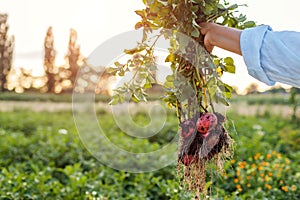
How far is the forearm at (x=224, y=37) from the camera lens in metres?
1.25

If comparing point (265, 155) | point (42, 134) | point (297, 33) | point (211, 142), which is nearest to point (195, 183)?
point (211, 142)

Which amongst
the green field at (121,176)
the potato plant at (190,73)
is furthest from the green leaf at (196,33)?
the green field at (121,176)

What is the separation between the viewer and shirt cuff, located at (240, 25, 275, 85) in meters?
1.17

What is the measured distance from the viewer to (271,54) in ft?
3.76

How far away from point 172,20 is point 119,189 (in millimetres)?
2015

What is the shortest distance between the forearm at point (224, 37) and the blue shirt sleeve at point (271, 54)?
3 centimetres

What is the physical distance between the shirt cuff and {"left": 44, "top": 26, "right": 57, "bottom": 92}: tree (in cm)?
1728

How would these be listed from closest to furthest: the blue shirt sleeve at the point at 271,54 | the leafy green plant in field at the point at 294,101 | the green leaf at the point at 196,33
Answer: the blue shirt sleeve at the point at 271,54, the green leaf at the point at 196,33, the leafy green plant in field at the point at 294,101

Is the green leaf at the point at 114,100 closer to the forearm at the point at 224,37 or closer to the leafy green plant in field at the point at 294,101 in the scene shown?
the forearm at the point at 224,37

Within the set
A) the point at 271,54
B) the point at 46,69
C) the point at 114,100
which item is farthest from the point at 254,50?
the point at 46,69

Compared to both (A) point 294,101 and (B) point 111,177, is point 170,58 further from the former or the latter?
(A) point 294,101

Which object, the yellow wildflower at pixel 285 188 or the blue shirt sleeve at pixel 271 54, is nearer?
the blue shirt sleeve at pixel 271 54

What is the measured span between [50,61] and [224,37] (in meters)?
18.4

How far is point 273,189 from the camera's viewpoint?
3.48 m
